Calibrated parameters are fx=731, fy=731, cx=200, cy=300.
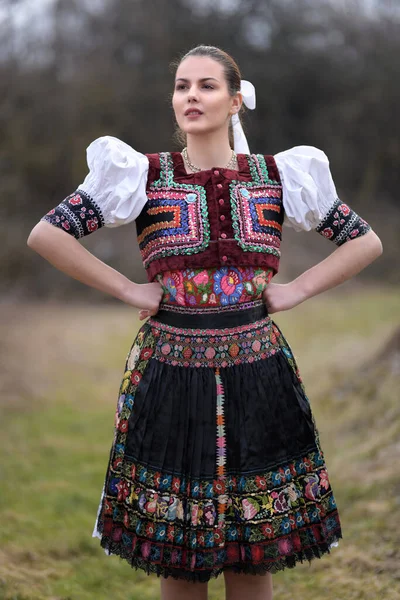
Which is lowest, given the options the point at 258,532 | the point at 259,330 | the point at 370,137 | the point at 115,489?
A: the point at 258,532

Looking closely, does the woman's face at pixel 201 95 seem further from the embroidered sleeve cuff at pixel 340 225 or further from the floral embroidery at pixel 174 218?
the embroidered sleeve cuff at pixel 340 225

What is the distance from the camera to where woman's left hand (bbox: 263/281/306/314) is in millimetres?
1905

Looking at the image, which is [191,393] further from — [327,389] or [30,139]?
[30,139]

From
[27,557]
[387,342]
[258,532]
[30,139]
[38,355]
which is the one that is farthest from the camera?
[30,139]

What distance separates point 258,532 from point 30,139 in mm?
7316

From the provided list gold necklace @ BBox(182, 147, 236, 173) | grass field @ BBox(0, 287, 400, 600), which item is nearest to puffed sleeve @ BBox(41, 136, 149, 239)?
gold necklace @ BBox(182, 147, 236, 173)

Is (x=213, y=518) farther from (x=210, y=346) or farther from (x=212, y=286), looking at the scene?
(x=212, y=286)

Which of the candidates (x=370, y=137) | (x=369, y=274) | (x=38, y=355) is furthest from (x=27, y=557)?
(x=370, y=137)

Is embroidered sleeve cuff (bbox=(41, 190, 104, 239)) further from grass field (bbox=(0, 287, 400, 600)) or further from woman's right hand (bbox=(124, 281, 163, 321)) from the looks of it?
grass field (bbox=(0, 287, 400, 600))

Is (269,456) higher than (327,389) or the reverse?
the reverse

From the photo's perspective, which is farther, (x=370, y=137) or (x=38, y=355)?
(x=370, y=137)

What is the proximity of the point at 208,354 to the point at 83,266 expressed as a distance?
1.25ft

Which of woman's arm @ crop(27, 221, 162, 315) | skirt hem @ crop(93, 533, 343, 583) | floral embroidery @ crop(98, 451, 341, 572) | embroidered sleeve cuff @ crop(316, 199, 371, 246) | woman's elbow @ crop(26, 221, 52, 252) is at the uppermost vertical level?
embroidered sleeve cuff @ crop(316, 199, 371, 246)

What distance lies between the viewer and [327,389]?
16.1 ft
